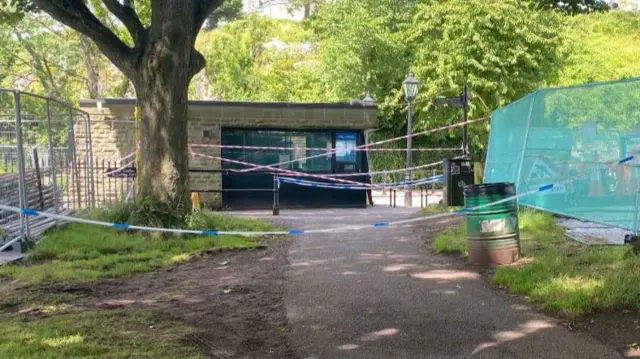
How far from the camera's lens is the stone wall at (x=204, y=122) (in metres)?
Result: 16.2

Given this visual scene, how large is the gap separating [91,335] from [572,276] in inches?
181

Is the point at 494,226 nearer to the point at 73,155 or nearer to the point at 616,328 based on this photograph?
the point at 616,328

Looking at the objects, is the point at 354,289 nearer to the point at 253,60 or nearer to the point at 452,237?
the point at 452,237

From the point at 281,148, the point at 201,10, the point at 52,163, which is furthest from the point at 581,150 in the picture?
the point at 281,148

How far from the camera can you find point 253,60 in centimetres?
4112

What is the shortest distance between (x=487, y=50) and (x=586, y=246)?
21.6 metres

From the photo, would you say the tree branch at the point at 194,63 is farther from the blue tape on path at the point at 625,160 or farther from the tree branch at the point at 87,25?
the blue tape on path at the point at 625,160

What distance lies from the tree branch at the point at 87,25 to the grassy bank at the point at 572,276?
632 cm

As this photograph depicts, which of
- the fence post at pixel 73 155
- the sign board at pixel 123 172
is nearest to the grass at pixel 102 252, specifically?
the fence post at pixel 73 155

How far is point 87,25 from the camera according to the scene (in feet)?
33.1

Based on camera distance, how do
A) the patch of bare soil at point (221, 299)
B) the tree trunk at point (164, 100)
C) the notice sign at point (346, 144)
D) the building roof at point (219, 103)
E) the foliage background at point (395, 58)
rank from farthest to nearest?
1. the foliage background at point (395, 58)
2. the notice sign at point (346, 144)
3. the building roof at point (219, 103)
4. the tree trunk at point (164, 100)
5. the patch of bare soil at point (221, 299)

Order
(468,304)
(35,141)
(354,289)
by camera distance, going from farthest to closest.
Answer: (35,141) → (354,289) → (468,304)

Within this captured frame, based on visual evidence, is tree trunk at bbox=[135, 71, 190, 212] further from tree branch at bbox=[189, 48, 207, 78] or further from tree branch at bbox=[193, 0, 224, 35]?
tree branch at bbox=[193, 0, 224, 35]

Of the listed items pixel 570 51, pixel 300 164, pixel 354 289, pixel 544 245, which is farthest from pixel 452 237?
pixel 570 51
